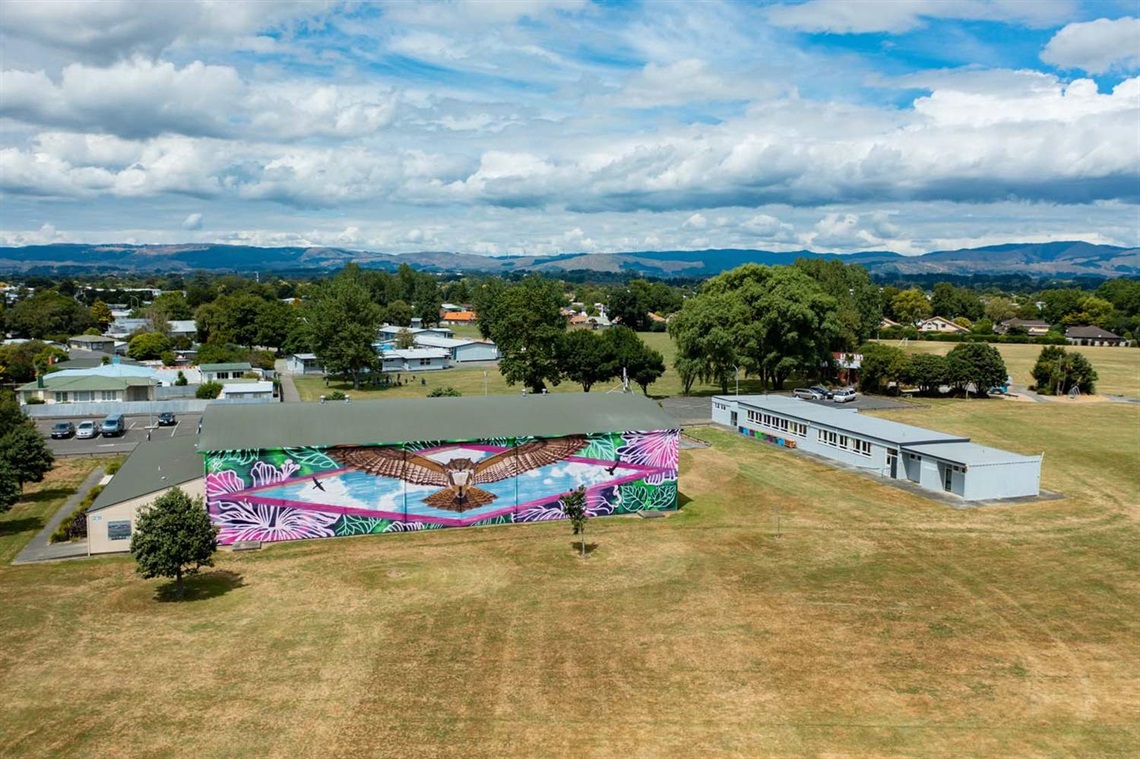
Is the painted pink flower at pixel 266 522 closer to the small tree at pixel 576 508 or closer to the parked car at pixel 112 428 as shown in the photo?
the small tree at pixel 576 508

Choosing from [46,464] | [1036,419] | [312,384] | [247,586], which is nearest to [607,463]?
[247,586]

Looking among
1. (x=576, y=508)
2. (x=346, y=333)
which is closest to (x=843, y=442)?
(x=576, y=508)

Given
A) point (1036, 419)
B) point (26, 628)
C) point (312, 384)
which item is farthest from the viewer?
point (312, 384)

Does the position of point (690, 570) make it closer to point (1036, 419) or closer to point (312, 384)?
point (1036, 419)

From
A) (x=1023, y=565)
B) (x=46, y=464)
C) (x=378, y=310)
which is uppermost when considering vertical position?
(x=378, y=310)

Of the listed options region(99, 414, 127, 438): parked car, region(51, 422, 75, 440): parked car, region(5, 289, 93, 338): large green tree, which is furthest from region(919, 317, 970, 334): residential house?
region(5, 289, 93, 338): large green tree

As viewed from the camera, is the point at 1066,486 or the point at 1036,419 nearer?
the point at 1066,486
